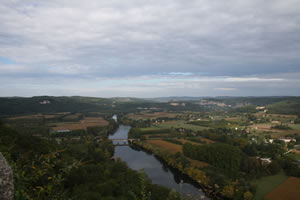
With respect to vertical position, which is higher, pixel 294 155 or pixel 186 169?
pixel 294 155

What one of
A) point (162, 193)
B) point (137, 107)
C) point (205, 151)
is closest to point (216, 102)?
point (137, 107)

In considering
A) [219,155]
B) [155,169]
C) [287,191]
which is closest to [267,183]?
[287,191]

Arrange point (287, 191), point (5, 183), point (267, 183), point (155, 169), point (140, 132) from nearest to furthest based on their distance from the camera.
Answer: point (5, 183) → point (287, 191) → point (267, 183) → point (155, 169) → point (140, 132)

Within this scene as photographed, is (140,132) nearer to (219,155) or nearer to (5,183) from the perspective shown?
(219,155)

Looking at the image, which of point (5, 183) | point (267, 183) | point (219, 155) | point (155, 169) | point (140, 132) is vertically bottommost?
point (155, 169)

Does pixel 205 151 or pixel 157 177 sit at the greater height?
pixel 205 151

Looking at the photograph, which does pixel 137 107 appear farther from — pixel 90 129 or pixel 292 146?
pixel 292 146

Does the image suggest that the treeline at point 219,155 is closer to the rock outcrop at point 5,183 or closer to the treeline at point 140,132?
the treeline at point 140,132

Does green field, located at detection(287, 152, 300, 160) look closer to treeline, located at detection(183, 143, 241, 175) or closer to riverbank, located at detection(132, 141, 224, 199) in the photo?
treeline, located at detection(183, 143, 241, 175)
